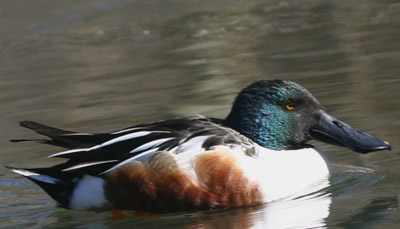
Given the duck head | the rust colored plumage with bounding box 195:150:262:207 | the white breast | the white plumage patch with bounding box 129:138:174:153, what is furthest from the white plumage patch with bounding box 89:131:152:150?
the white breast

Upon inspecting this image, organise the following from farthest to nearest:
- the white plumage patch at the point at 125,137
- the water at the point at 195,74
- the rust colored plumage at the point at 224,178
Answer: the white plumage patch at the point at 125,137 → the water at the point at 195,74 → the rust colored plumage at the point at 224,178

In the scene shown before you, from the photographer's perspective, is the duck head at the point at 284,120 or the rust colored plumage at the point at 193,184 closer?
the rust colored plumage at the point at 193,184

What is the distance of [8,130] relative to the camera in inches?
351

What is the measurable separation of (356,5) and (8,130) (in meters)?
6.18

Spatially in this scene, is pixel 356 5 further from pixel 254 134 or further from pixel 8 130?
pixel 254 134

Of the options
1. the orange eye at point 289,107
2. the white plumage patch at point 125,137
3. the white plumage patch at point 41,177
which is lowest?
the white plumage patch at point 41,177

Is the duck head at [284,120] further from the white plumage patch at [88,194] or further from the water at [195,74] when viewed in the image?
the white plumage patch at [88,194]

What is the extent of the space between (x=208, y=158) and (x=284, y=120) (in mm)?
713

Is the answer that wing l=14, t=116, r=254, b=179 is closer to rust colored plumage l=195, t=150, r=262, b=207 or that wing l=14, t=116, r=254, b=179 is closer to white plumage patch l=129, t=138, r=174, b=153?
white plumage patch l=129, t=138, r=174, b=153

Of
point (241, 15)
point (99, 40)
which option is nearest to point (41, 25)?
point (99, 40)

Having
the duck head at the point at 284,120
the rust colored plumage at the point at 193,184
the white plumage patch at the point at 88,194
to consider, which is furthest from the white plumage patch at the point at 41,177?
the duck head at the point at 284,120

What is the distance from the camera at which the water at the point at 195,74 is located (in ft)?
20.2

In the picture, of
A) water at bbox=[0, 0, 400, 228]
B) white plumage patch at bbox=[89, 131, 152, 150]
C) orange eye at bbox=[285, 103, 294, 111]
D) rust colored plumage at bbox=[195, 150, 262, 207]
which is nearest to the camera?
rust colored plumage at bbox=[195, 150, 262, 207]

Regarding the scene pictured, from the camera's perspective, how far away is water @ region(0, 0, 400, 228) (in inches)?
243
